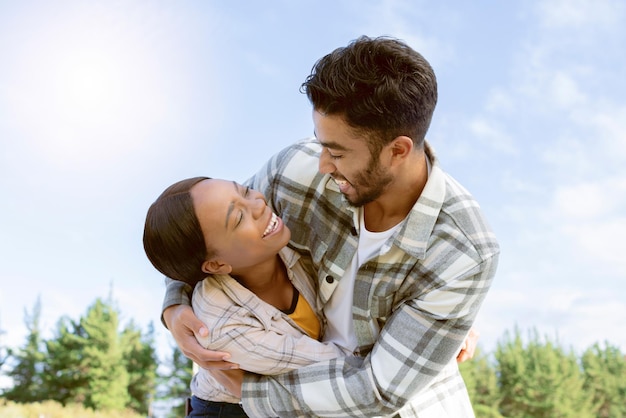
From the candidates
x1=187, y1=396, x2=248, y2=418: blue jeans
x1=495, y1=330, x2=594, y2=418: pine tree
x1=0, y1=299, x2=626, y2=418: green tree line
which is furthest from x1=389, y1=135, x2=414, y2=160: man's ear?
x1=495, y1=330, x2=594, y2=418: pine tree

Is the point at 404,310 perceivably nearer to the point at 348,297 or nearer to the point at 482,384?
the point at 348,297

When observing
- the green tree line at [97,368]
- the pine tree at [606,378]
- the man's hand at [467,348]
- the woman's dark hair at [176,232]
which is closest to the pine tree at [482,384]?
the pine tree at [606,378]

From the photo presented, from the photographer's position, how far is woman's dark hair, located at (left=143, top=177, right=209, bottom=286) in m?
2.32

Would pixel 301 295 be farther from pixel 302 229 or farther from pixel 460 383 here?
pixel 460 383

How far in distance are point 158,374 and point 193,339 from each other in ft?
59.7

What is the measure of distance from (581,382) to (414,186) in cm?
2130

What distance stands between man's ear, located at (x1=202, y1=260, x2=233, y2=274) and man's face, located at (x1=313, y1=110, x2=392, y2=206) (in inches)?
18.6

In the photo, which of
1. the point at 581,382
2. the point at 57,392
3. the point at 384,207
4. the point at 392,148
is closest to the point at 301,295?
the point at 384,207

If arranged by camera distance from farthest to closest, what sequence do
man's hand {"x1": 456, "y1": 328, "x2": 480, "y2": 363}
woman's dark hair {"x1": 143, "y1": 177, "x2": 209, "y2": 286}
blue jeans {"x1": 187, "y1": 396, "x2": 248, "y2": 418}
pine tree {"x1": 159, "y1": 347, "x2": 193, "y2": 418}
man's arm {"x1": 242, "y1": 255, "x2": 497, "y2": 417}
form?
1. pine tree {"x1": 159, "y1": 347, "x2": 193, "y2": 418}
2. man's hand {"x1": 456, "y1": 328, "x2": 480, "y2": 363}
3. blue jeans {"x1": 187, "y1": 396, "x2": 248, "y2": 418}
4. woman's dark hair {"x1": 143, "y1": 177, "x2": 209, "y2": 286}
5. man's arm {"x1": 242, "y1": 255, "x2": 497, "y2": 417}

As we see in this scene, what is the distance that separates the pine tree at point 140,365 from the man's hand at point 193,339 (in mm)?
18222

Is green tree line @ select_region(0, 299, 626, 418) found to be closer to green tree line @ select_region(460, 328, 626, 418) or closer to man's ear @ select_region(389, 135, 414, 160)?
green tree line @ select_region(460, 328, 626, 418)

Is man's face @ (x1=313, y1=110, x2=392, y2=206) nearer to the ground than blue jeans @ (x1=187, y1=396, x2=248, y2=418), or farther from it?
farther from it

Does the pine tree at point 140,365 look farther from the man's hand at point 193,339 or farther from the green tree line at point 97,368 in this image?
the man's hand at point 193,339

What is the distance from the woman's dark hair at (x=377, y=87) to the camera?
2.22 meters
